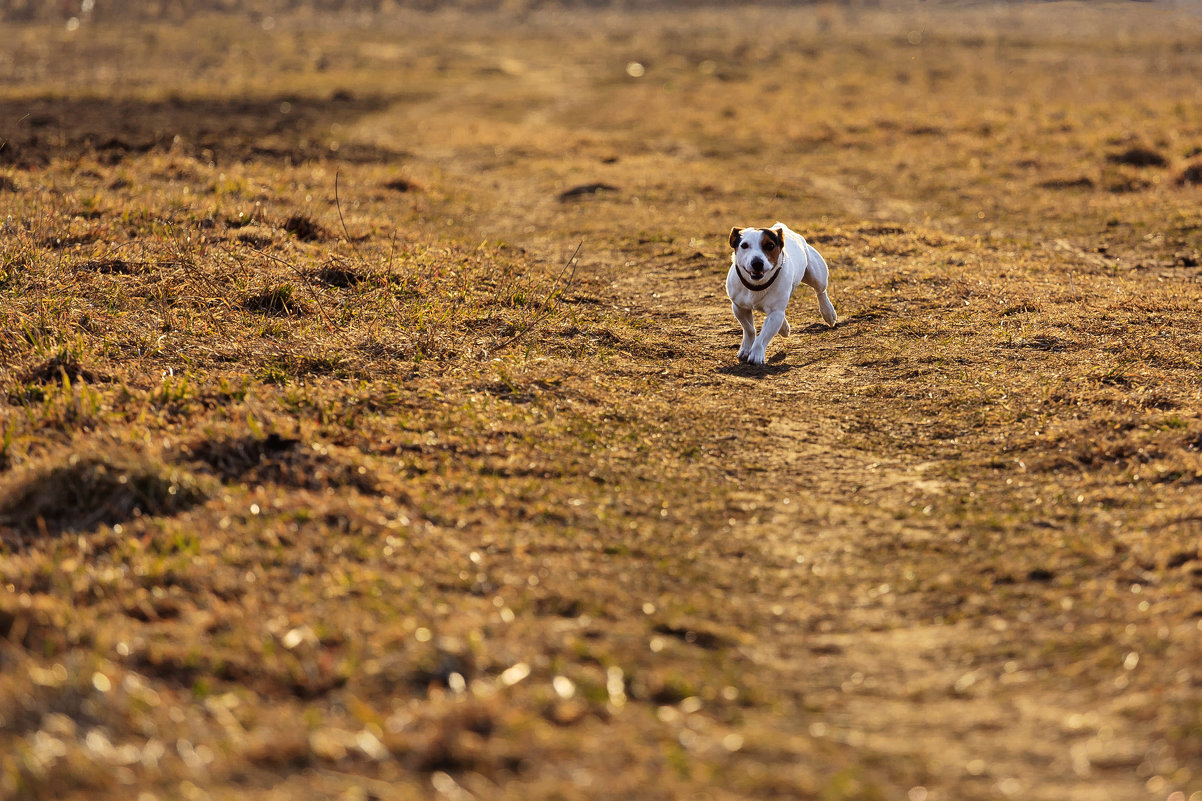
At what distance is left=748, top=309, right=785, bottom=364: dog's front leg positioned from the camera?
368 inches

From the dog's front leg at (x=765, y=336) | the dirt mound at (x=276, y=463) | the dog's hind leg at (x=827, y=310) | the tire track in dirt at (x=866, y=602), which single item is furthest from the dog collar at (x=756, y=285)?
the dirt mound at (x=276, y=463)

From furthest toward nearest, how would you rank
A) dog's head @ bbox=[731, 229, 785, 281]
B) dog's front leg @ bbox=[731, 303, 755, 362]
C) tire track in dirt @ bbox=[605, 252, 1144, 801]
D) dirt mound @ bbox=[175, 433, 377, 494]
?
dog's front leg @ bbox=[731, 303, 755, 362] < dog's head @ bbox=[731, 229, 785, 281] < dirt mound @ bbox=[175, 433, 377, 494] < tire track in dirt @ bbox=[605, 252, 1144, 801]

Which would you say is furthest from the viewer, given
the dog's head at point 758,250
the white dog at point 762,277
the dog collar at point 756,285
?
the dog collar at point 756,285

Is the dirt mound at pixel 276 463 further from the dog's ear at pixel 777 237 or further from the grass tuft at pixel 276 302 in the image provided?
the dog's ear at pixel 777 237

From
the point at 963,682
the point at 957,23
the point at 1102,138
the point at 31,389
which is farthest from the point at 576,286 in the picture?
the point at 957,23

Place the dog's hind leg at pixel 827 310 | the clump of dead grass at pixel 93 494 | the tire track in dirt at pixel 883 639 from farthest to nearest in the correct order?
the dog's hind leg at pixel 827 310, the clump of dead grass at pixel 93 494, the tire track in dirt at pixel 883 639

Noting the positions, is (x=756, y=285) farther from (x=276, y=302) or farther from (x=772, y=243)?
(x=276, y=302)

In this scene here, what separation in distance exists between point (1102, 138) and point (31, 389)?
20.2m

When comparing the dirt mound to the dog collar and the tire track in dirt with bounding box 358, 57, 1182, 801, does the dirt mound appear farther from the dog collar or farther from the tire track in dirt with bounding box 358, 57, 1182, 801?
the dog collar

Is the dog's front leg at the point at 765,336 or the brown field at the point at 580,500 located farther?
the dog's front leg at the point at 765,336

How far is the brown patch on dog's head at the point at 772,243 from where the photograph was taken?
9031mm

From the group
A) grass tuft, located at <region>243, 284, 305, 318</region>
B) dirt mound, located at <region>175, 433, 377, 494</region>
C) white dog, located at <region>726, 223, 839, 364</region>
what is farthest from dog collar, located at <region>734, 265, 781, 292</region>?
dirt mound, located at <region>175, 433, 377, 494</region>

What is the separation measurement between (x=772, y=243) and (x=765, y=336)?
0.85 metres

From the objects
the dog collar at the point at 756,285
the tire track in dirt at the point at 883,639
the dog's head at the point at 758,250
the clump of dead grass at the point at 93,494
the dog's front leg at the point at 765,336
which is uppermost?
the dog's head at the point at 758,250
